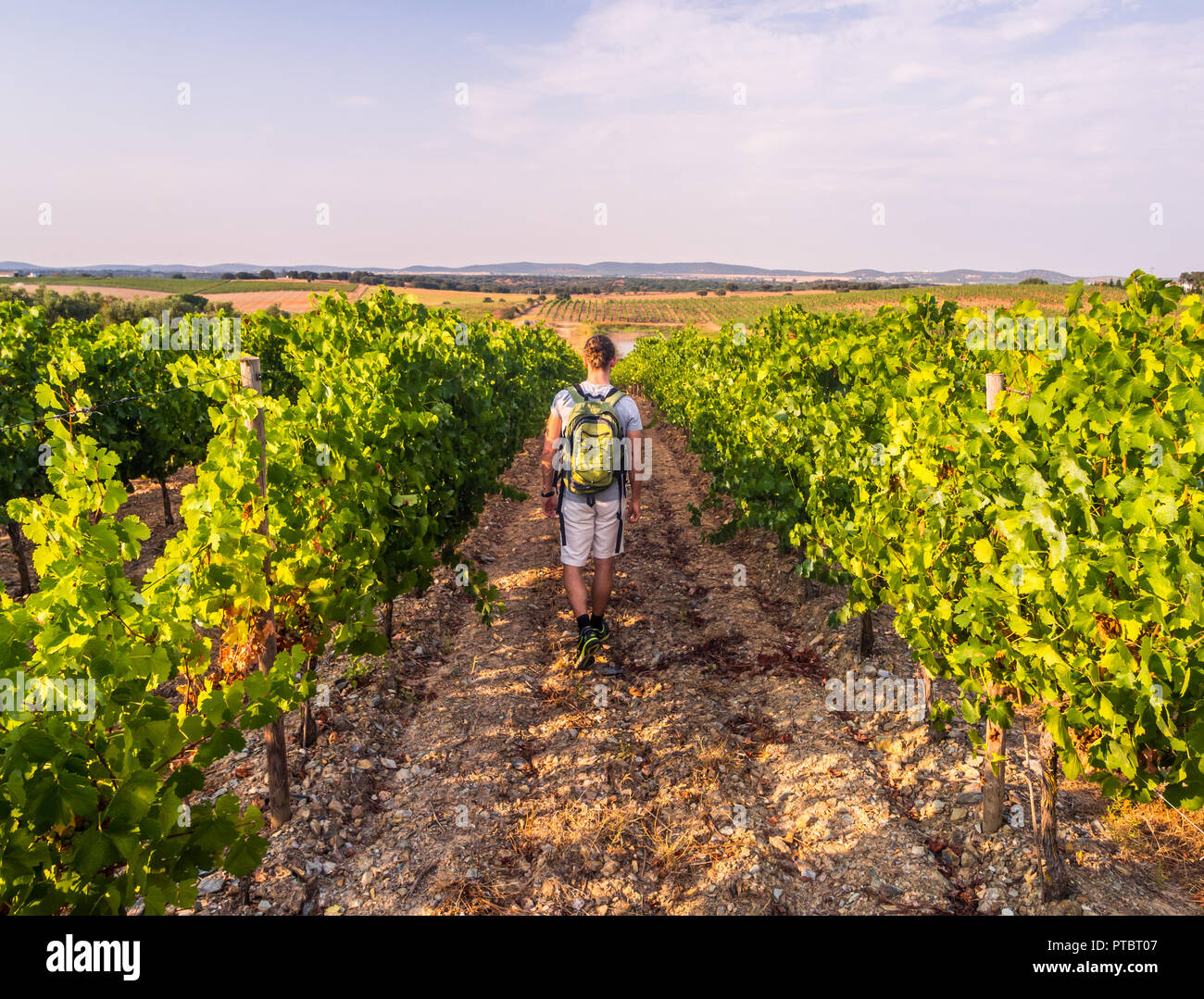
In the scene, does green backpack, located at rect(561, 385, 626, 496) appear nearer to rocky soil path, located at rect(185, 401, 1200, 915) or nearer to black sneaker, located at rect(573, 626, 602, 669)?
black sneaker, located at rect(573, 626, 602, 669)

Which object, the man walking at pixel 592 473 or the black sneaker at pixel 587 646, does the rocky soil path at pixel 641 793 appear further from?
the man walking at pixel 592 473

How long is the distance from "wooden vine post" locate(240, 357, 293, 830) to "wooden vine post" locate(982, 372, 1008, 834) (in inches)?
152

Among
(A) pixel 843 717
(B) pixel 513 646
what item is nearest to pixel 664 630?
(B) pixel 513 646

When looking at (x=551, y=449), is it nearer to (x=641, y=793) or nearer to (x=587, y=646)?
(x=587, y=646)

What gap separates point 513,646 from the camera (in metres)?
6.52

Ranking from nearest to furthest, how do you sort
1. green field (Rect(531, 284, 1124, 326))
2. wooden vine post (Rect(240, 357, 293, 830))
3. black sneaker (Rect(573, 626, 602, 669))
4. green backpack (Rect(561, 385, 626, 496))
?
wooden vine post (Rect(240, 357, 293, 830)) → green backpack (Rect(561, 385, 626, 496)) → black sneaker (Rect(573, 626, 602, 669)) → green field (Rect(531, 284, 1124, 326))

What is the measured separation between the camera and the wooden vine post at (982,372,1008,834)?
375cm

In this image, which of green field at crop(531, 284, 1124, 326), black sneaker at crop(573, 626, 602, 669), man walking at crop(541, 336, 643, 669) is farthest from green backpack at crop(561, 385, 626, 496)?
green field at crop(531, 284, 1124, 326)

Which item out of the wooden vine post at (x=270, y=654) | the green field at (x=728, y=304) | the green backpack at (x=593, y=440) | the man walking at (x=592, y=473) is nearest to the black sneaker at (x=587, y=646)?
the man walking at (x=592, y=473)

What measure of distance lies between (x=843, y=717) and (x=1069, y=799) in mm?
1486

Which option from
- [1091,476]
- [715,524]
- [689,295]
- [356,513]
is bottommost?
[715,524]

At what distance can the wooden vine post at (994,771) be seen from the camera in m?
3.75

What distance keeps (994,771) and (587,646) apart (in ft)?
9.93
